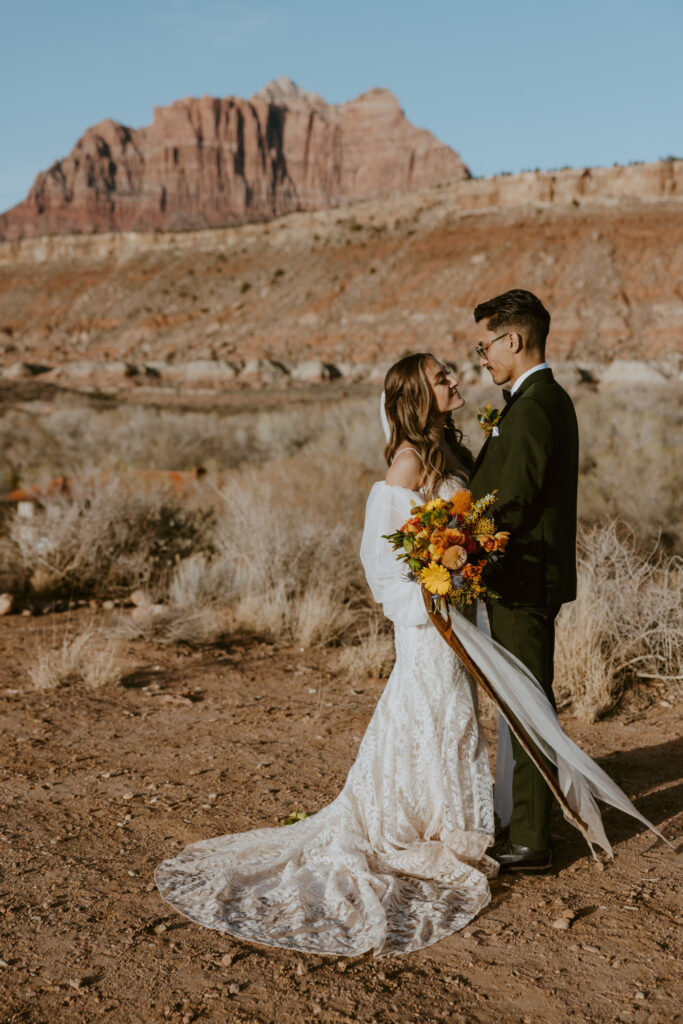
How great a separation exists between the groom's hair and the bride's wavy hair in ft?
1.00

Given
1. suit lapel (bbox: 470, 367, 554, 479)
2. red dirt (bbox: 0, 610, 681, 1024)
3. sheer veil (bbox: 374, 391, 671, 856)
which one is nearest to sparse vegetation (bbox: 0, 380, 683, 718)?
red dirt (bbox: 0, 610, 681, 1024)

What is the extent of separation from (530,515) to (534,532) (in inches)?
3.7

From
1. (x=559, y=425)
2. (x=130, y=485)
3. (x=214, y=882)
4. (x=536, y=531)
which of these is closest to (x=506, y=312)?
(x=559, y=425)

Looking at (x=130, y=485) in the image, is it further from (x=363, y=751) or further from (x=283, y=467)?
(x=363, y=751)

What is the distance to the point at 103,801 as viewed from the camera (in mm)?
4477

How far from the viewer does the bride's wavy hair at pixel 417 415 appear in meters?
3.57

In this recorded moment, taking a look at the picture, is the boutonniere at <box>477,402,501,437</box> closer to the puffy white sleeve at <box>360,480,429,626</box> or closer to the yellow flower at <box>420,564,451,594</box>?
the puffy white sleeve at <box>360,480,429,626</box>

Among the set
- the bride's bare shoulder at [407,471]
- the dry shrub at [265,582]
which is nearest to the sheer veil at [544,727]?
the bride's bare shoulder at [407,471]

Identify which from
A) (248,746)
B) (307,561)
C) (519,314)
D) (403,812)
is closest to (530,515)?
(519,314)

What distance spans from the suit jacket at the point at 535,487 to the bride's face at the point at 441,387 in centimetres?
23

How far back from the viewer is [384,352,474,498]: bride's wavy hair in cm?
357

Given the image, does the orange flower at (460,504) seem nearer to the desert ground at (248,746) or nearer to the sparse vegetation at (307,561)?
the desert ground at (248,746)

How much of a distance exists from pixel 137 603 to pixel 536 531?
5.32m

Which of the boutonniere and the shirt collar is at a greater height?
the shirt collar
